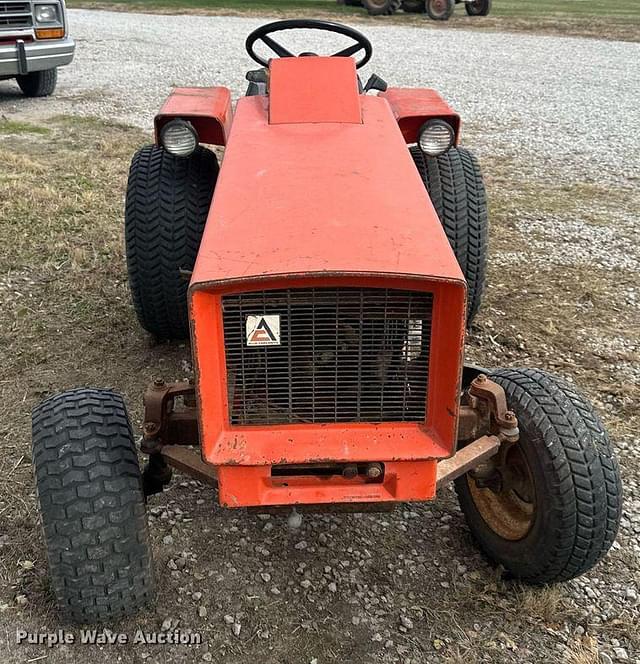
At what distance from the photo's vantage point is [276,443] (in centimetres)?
217

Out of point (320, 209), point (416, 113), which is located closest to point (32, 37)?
point (416, 113)

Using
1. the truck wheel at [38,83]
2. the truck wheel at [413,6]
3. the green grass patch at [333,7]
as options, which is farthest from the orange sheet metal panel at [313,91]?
the truck wheel at [413,6]

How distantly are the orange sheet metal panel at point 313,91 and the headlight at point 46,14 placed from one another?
6.68 m

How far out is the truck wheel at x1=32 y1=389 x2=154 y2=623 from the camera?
2.22m

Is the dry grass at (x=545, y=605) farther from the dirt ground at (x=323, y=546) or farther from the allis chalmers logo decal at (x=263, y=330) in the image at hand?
the allis chalmers logo decal at (x=263, y=330)

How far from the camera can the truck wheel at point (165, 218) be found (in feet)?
11.7

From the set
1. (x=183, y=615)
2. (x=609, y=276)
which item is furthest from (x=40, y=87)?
(x=183, y=615)

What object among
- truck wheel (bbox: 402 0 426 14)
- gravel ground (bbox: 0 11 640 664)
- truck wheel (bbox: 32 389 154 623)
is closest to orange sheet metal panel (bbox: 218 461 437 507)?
truck wheel (bbox: 32 389 154 623)

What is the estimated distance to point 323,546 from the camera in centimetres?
279

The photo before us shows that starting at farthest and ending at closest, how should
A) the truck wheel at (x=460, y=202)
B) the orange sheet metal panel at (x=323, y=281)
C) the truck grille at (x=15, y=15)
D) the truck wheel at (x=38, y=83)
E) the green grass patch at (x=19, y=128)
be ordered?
the truck wheel at (x=38, y=83) < the truck grille at (x=15, y=15) < the green grass patch at (x=19, y=128) < the truck wheel at (x=460, y=202) < the orange sheet metal panel at (x=323, y=281)

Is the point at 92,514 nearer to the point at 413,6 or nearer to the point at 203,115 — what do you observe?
the point at 203,115

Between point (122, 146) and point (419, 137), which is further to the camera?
point (122, 146)

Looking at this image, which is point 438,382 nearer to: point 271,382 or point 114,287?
point 271,382

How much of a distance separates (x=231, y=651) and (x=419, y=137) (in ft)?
7.21
